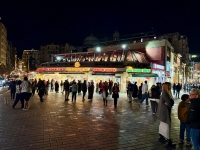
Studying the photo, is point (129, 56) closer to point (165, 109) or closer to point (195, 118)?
point (165, 109)

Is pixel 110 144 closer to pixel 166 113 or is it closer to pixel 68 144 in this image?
pixel 68 144

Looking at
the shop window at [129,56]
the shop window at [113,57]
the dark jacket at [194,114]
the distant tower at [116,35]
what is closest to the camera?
the dark jacket at [194,114]

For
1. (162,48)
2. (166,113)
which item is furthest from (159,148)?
(162,48)

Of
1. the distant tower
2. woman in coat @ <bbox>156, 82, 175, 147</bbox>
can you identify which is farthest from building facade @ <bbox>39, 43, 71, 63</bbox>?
woman in coat @ <bbox>156, 82, 175, 147</bbox>

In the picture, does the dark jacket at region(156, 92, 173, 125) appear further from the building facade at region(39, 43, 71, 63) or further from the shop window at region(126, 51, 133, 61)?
the building facade at region(39, 43, 71, 63)

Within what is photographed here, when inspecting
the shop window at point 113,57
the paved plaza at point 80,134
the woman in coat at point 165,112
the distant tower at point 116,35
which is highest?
the distant tower at point 116,35

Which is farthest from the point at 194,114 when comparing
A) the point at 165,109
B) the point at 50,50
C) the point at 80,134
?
the point at 50,50

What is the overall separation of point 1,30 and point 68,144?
98.1 meters

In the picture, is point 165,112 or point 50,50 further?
point 50,50

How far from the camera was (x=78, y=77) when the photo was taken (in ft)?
107

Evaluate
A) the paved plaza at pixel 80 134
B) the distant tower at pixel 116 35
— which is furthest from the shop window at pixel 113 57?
the distant tower at pixel 116 35

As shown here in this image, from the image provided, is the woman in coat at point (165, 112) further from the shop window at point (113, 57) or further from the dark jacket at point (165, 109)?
the shop window at point (113, 57)

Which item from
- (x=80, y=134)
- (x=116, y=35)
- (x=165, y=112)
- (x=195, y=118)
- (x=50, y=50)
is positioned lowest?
(x=80, y=134)

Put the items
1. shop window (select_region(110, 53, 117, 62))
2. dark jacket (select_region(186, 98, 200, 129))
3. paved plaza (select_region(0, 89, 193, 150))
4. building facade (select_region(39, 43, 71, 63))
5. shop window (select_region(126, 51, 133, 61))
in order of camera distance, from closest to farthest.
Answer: dark jacket (select_region(186, 98, 200, 129)) → paved plaza (select_region(0, 89, 193, 150)) → shop window (select_region(126, 51, 133, 61)) → shop window (select_region(110, 53, 117, 62)) → building facade (select_region(39, 43, 71, 63))
